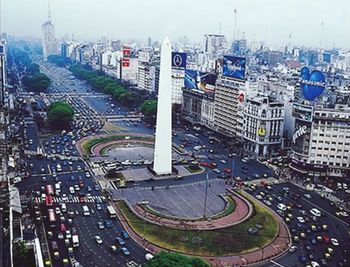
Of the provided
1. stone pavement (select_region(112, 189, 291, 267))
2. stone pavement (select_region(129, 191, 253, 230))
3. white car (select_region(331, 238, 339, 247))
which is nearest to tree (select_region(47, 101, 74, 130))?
stone pavement (select_region(129, 191, 253, 230))

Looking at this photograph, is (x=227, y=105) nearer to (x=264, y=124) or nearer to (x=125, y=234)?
(x=264, y=124)

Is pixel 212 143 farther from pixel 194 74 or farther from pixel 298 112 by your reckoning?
pixel 194 74

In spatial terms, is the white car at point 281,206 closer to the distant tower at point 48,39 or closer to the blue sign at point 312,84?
the blue sign at point 312,84

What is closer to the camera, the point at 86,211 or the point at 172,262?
the point at 172,262

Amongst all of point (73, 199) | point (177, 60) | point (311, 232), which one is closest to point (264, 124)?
point (311, 232)

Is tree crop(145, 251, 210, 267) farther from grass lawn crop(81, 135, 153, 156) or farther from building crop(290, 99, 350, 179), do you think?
grass lawn crop(81, 135, 153, 156)
